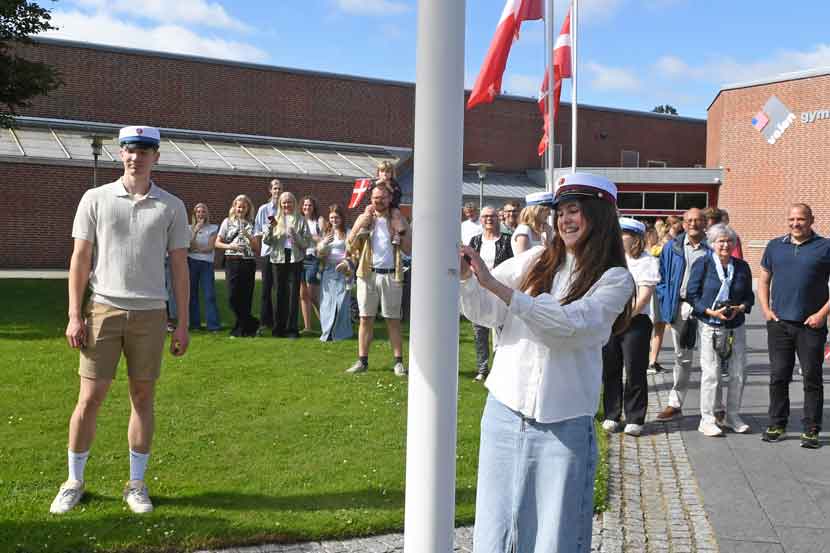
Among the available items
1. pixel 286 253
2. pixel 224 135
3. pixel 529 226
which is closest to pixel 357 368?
pixel 529 226

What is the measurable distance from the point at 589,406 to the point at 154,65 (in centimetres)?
3555

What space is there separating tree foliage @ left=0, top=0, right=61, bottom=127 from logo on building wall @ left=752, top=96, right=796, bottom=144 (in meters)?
28.0

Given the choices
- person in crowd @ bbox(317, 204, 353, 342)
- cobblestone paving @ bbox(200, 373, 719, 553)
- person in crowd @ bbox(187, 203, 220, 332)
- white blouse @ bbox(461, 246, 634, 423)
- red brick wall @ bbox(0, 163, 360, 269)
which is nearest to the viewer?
white blouse @ bbox(461, 246, 634, 423)

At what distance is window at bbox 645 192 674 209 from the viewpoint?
133 feet

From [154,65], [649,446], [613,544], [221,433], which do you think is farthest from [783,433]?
[154,65]

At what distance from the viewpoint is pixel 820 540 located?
468 cm

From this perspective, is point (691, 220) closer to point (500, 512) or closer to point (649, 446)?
point (649, 446)

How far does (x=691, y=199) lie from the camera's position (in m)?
40.3

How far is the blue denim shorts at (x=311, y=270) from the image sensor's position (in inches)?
503

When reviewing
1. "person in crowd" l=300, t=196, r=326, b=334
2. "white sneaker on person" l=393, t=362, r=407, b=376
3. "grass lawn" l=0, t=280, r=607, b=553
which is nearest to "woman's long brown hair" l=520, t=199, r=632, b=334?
"grass lawn" l=0, t=280, r=607, b=553

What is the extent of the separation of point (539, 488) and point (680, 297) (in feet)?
19.8

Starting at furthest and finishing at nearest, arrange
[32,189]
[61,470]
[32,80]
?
[32,189]
[32,80]
[61,470]

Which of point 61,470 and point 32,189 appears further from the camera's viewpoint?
point 32,189

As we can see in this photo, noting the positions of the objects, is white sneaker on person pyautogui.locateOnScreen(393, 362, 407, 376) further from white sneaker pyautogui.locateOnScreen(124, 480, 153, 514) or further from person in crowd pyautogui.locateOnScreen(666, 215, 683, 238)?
person in crowd pyautogui.locateOnScreen(666, 215, 683, 238)
